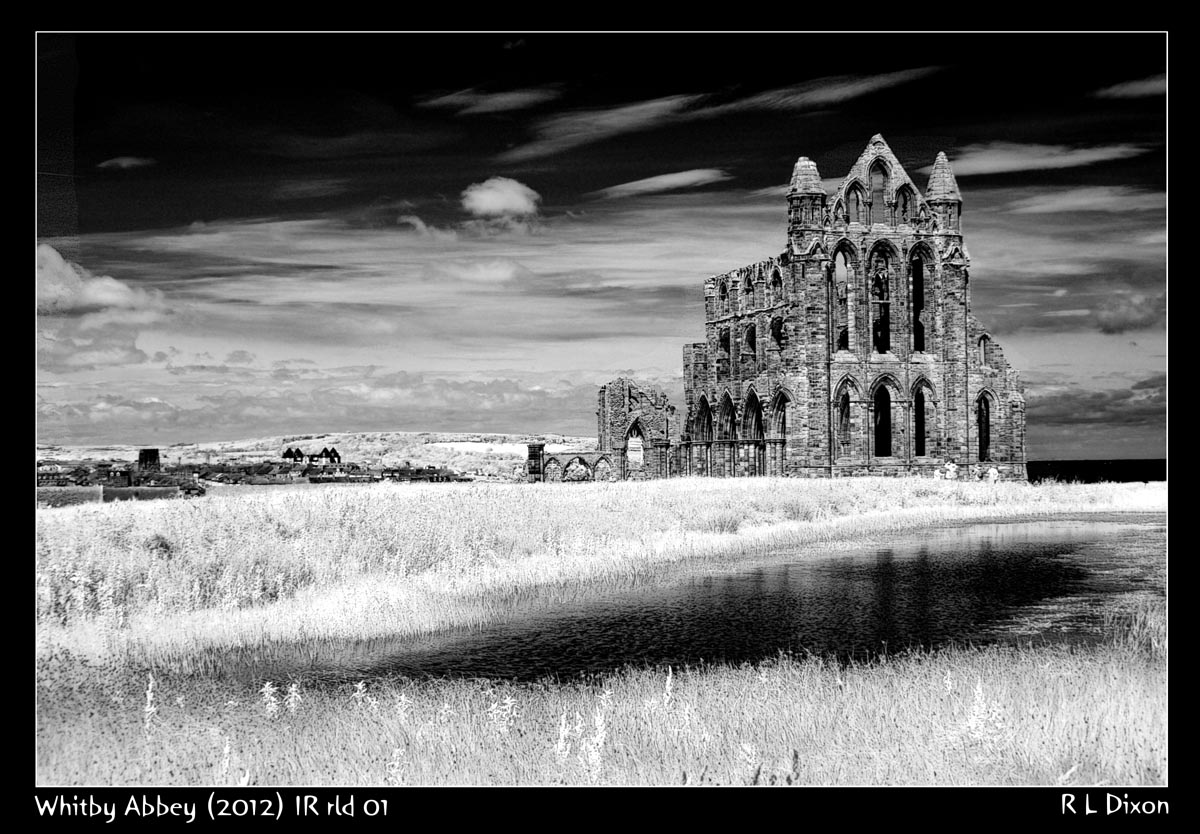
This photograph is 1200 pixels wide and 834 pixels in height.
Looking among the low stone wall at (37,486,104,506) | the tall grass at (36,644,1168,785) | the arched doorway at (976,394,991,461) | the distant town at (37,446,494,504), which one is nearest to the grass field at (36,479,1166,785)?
the tall grass at (36,644,1168,785)

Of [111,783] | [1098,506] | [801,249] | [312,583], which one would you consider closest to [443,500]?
[312,583]

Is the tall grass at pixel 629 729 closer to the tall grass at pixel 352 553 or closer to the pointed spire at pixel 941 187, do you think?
the tall grass at pixel 352 553

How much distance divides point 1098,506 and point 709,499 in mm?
14281

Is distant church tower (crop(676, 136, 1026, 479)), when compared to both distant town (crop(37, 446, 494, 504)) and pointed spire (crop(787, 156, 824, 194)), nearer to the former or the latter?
pointed spire (crop(787, 156, 824, 194))

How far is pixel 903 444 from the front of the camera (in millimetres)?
51750

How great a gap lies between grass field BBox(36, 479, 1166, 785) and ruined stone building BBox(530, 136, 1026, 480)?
30467mm

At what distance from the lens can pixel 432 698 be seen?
13680mm

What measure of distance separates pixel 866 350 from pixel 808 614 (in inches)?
1369

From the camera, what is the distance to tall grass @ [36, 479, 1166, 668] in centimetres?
1631

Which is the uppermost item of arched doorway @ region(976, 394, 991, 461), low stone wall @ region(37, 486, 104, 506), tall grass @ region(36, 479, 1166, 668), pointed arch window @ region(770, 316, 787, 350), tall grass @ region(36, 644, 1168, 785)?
pointed arch window @ region(770, 316, 787, 350)

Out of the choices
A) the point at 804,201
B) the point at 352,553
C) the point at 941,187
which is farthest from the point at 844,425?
the point at 352,553

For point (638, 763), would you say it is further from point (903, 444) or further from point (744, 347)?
point (744, 347)
